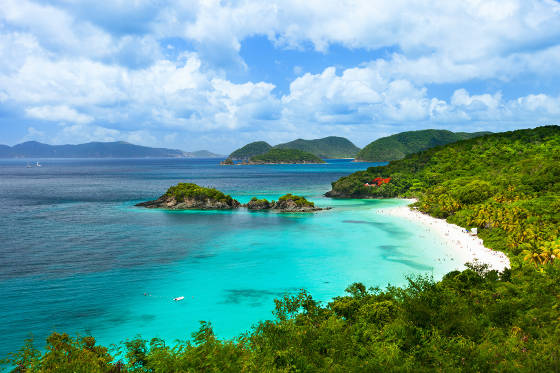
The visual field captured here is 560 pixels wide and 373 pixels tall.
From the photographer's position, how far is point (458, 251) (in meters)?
51.9

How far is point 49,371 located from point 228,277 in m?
27.7

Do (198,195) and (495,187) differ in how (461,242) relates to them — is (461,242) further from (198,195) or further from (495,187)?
(198,195)

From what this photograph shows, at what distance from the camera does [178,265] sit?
49.9m

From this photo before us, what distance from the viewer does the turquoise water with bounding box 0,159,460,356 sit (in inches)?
1330

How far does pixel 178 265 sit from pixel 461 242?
4664 cm

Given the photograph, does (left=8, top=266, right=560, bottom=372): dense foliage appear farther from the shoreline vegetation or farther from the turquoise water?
the turquoise water

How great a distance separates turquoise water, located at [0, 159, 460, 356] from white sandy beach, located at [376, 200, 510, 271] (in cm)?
281

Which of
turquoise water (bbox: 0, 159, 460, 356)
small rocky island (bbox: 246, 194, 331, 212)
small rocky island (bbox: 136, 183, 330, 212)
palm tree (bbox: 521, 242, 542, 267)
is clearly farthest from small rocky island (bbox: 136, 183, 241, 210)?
palm tree (bbox: 521, 242, 542, 267)

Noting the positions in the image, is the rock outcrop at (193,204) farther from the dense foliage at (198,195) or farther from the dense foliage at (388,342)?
the dense foliage at (388,342)

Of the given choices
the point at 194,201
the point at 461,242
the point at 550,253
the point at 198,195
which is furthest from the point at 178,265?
the point at 198,195

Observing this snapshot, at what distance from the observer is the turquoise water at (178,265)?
1330 inches

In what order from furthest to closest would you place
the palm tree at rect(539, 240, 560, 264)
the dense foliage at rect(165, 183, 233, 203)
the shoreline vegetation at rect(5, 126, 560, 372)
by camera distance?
the dense foliage at rect(165, 183, 233, 203) < the palm tree at rect(539, 240, 560, 264) < the shoreline vegetation at rect(5, 126, 560, 372)

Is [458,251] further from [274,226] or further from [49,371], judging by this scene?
[49,371]

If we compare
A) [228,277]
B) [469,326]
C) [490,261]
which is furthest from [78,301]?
[490,261]
